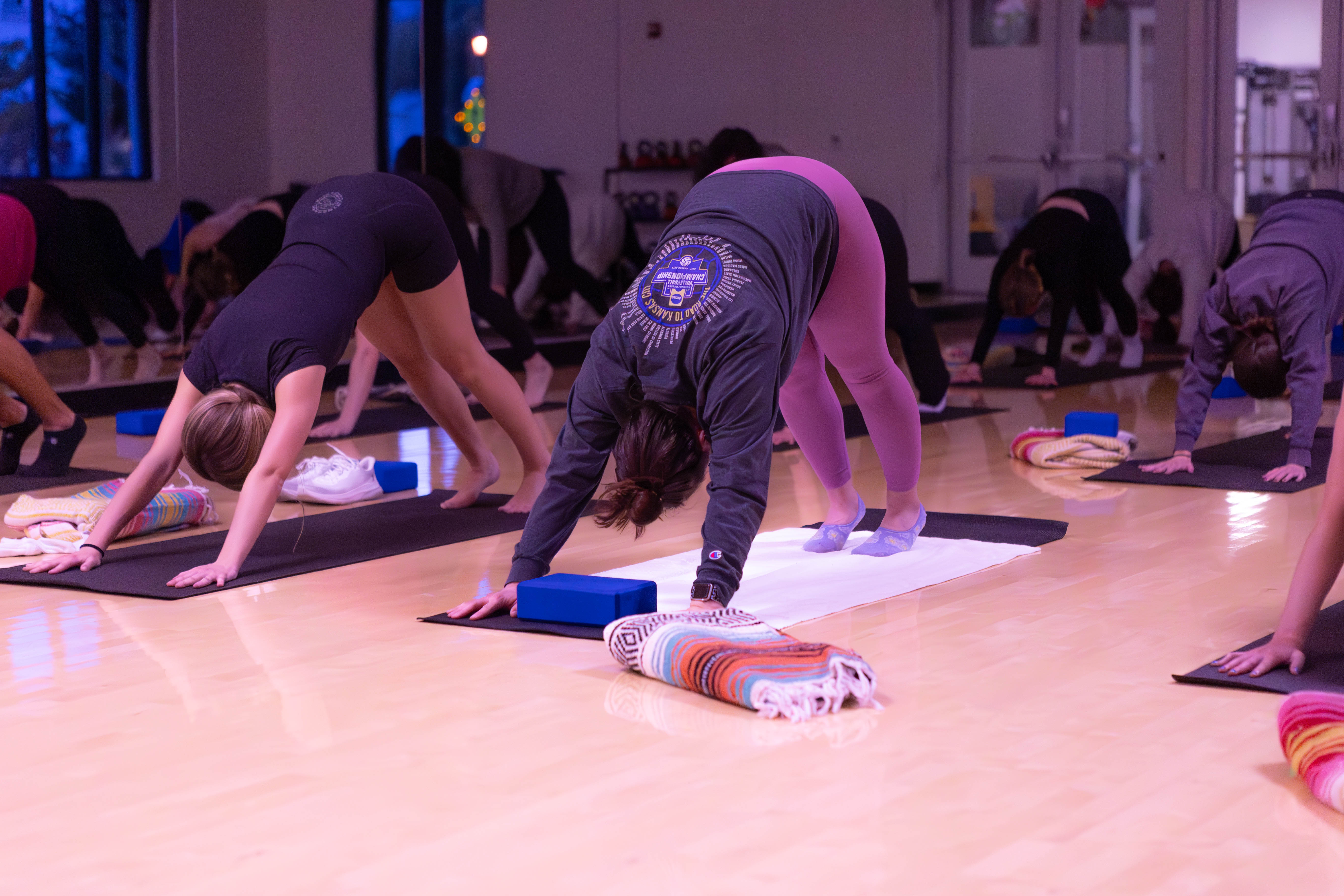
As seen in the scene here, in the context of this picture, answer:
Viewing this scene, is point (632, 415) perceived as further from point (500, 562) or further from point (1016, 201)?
point (1016, 201)

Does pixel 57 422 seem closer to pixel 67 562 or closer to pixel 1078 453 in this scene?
pixel 67 562

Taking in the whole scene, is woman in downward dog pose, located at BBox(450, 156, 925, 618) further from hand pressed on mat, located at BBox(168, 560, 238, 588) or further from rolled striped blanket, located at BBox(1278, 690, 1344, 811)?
rolled striped blanket, located at BBox(1278, 690, 1344, 811)

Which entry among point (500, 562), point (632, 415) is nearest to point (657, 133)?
point (500, 562)

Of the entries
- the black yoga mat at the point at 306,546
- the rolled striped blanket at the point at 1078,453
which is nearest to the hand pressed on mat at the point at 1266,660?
the black yoga mat at the point at 306,546

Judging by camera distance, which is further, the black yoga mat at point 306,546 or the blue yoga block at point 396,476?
the blue yoga block at point 396,476

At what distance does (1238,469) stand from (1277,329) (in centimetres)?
66

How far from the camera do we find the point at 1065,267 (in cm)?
792

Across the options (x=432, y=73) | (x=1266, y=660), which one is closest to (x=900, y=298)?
(x=432, y=73)

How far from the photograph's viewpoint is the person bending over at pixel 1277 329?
461 centimetres

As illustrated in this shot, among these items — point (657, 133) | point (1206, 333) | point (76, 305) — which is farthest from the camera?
point (657, 133)

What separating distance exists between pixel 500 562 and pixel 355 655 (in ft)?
3.03

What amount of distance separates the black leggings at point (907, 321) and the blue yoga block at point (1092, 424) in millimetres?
901

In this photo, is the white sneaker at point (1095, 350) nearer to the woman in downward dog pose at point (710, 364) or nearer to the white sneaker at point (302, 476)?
the white sneaker at point (302, 476)

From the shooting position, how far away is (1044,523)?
13.8 feet
